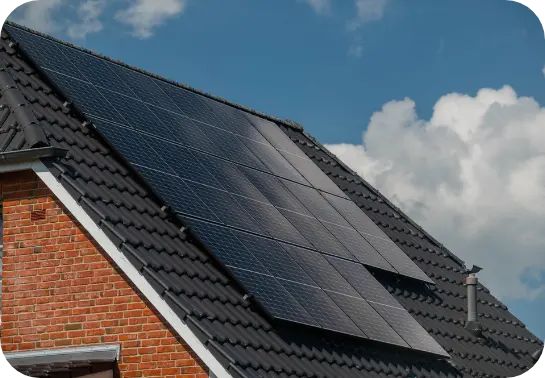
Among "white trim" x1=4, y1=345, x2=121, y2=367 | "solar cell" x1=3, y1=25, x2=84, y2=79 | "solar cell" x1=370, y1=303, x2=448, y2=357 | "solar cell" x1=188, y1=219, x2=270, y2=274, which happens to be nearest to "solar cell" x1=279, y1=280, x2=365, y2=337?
"solar cell" x1=188, y1=219, x2=270, y2=274

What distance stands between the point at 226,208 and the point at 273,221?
1.19 metres

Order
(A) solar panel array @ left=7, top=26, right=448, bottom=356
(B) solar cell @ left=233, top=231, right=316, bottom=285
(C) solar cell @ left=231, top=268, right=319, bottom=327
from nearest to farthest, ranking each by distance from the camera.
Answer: (C) solar cell @ left=231, top=268, right=319, bottom=327
(A) solar panel array @ left=7, top=26, right=448, bottom=356
(B) solar cell @ left=233, top=231, right=316, bottom=285

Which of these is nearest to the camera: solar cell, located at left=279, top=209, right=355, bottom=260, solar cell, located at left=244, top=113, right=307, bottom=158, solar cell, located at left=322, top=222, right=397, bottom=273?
solar cell, located at left=279, top=209, right=355, bottom=260

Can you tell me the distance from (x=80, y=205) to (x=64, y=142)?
1462 mm

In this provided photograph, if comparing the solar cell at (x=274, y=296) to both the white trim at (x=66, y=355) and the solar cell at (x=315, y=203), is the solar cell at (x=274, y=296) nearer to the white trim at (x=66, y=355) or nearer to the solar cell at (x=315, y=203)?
the white trim at (x=66, y=355)

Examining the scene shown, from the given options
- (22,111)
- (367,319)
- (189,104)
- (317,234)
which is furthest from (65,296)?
(189,104)

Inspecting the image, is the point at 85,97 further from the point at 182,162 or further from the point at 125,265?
the point at 125,265

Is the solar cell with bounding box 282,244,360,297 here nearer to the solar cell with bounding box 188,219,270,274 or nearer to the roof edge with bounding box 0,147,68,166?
the solar cell with bounding box 188,219,270,274

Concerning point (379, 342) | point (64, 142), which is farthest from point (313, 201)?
point (64, 142)

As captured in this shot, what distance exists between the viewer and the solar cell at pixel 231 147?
21.2 m

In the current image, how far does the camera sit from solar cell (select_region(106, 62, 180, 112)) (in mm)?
21297

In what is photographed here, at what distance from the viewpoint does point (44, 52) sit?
19922 mm

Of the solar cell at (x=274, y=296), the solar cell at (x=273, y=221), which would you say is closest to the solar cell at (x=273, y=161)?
the solar cell at (x=273, y=221)

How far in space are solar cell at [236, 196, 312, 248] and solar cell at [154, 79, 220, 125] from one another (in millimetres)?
2827
